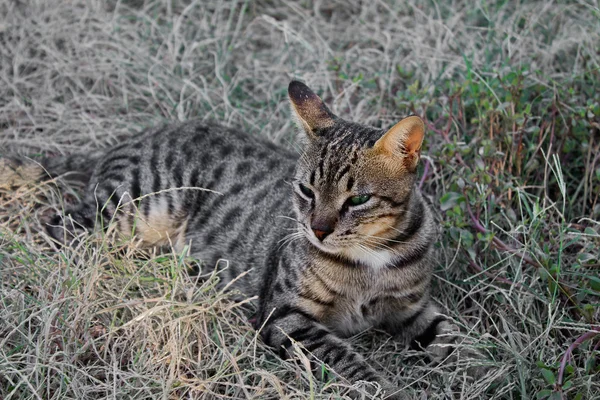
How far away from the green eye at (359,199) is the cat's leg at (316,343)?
70 cm

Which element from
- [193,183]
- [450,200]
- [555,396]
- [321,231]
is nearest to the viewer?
[555,396]

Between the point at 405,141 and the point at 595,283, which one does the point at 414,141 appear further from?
the point at 595,283

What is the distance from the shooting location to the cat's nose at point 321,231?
3.73 metres

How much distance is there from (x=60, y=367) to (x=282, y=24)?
3.80 m

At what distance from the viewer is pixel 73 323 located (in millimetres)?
3713

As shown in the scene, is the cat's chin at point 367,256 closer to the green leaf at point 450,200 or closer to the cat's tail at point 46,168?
the green leaf at point 450,200

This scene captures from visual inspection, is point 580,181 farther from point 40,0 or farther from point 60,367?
point 40,0

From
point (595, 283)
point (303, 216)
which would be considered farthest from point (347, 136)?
point (595, 283)

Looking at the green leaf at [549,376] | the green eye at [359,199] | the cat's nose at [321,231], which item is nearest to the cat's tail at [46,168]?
the cat's nose at [321,231]

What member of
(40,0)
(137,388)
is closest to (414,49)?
(40,0)

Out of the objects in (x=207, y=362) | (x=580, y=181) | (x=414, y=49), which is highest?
(x=414, y=49)

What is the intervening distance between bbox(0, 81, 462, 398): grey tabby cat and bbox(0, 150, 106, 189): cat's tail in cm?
1

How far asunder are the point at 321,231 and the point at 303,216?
19 centimetres

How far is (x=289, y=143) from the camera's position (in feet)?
16.8
